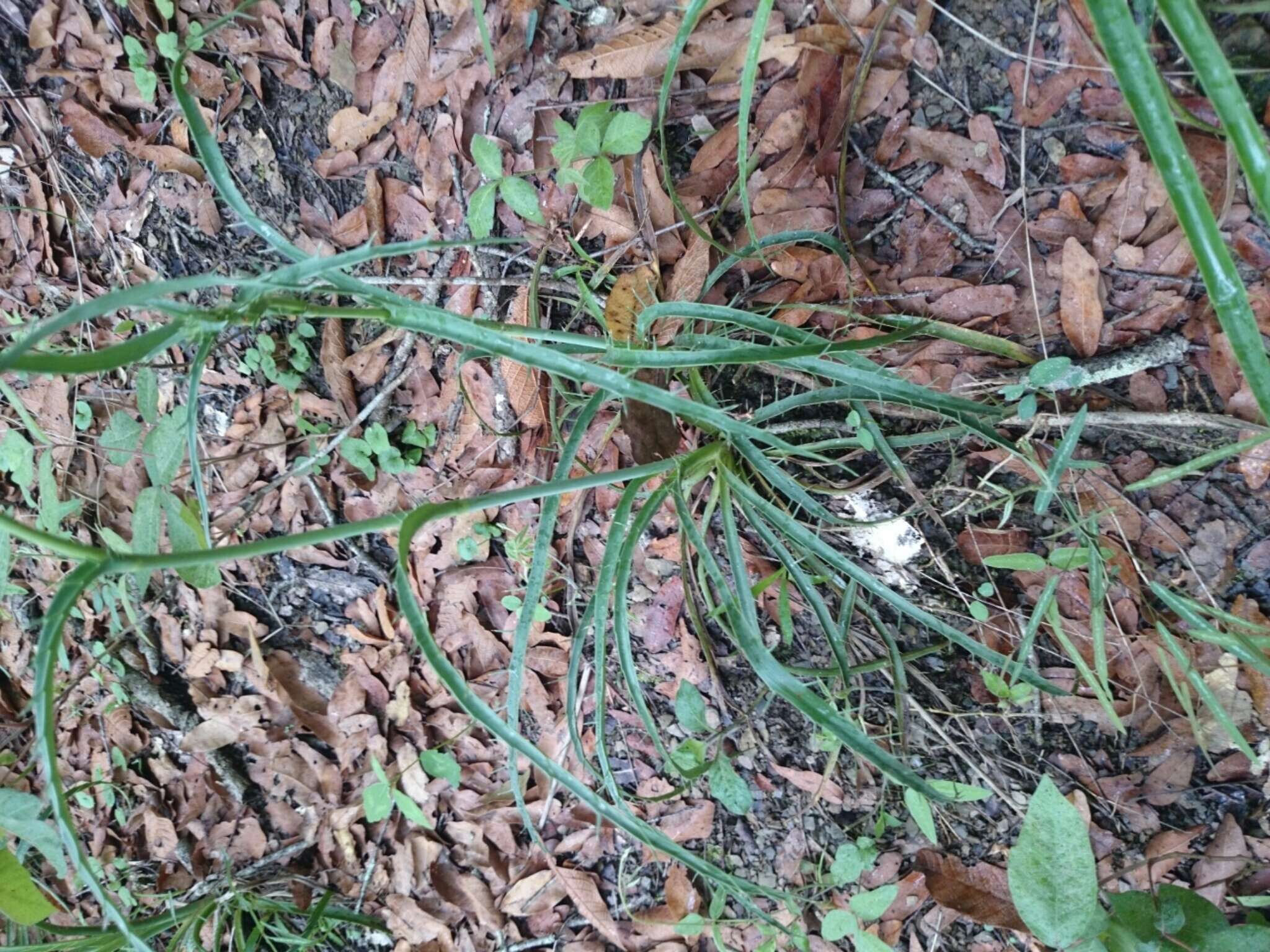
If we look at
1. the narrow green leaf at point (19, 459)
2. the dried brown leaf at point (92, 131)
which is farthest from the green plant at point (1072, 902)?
the dried brown leaf at point (92, 131)

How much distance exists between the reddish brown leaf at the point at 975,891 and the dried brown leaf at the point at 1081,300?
659 millimetres

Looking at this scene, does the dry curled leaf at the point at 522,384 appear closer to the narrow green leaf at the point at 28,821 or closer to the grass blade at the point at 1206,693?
the narrow green leaf at the point at 28,821

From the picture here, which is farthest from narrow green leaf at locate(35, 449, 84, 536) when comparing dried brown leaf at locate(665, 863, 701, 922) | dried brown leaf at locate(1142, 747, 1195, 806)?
dried brown leaf at locate(1142, 747, 1195, 806)

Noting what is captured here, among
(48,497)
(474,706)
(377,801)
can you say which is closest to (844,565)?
(474,706)

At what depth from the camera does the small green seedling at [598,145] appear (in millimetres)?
871

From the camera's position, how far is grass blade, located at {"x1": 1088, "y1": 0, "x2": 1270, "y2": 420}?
1.30 ft

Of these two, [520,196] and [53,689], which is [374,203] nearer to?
[520,196]

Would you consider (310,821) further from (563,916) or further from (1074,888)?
(1074,888)

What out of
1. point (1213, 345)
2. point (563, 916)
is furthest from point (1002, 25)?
point (563, 916)

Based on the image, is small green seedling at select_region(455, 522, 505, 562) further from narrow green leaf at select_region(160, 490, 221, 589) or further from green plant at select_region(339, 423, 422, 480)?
narrow green leaf at select_region(160, 490, 221, 589)

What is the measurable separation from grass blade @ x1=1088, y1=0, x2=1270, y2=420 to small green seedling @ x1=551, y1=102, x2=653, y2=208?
0.55 metres

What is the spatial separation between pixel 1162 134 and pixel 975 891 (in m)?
0.92

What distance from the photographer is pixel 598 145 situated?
2.92 feet

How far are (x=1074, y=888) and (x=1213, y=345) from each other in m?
0.56
